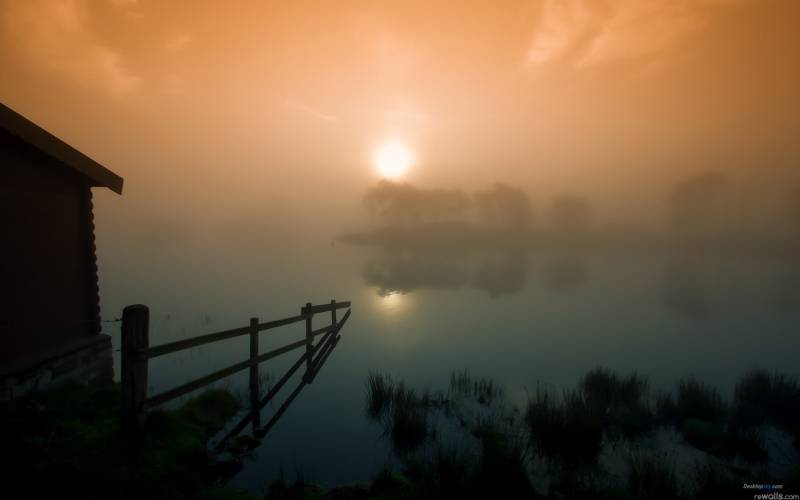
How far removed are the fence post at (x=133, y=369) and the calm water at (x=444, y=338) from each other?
2.23 meters

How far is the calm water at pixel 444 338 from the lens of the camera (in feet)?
29.2

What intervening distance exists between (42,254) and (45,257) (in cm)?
10

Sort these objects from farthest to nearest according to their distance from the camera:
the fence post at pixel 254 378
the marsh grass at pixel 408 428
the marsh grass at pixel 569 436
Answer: the fence post at pixel 254 378 < the marsh grass at pixel 408 428 < the marsh grass at pixel 569 436

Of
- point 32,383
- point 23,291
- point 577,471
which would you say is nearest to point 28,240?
point 23,291

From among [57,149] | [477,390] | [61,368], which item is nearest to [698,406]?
[477,390]

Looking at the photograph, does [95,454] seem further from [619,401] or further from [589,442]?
[619,401]

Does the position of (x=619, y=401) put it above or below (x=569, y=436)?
below

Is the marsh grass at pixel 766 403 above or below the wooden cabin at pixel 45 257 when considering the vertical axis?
below

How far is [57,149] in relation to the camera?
7684 mm

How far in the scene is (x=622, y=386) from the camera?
35.5 ft

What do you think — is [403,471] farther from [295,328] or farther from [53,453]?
[295,328]

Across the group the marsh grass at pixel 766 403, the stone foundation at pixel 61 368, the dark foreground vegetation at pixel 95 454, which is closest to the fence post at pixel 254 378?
the dark foreground vegetation at pixel 95 454

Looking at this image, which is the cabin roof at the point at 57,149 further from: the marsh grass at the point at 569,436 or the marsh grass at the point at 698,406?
the marsh grass at the point at 698,406

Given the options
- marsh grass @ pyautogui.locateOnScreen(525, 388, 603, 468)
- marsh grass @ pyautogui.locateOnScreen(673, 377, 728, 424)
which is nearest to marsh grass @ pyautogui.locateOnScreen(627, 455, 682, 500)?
marsh grass @ pyautogui.locateOnScreen(525, 388, 603, 468)
